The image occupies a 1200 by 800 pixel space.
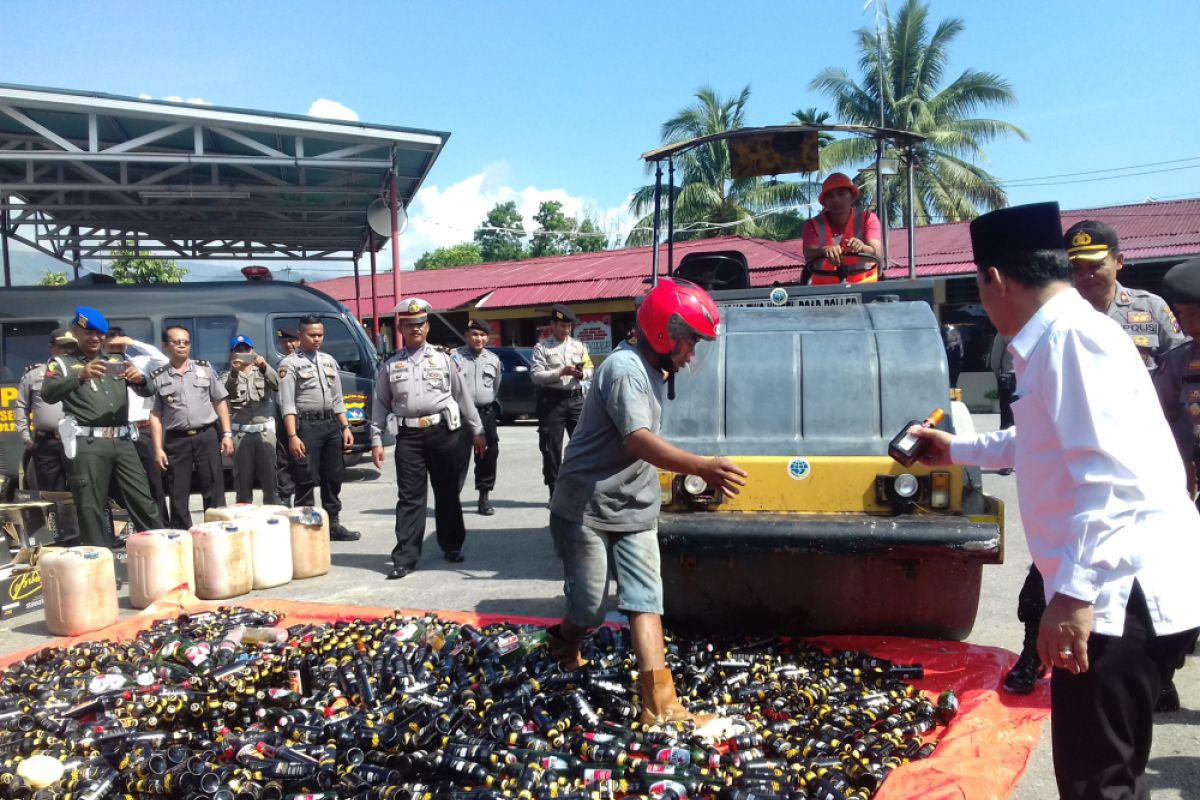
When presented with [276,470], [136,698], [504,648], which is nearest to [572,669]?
[504,648]

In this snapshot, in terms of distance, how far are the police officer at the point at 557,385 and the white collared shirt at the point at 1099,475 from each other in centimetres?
693

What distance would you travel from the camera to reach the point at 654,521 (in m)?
4.08

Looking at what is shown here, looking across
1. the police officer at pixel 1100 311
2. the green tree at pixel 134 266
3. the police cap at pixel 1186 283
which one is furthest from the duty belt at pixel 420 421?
the green tree at pixel 134 266

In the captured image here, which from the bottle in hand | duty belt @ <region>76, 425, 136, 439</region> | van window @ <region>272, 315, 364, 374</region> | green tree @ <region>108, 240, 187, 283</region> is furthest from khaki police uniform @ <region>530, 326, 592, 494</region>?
green tree @ <region>108, 240, 187, 283</region>

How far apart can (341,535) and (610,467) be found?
18.2 ft

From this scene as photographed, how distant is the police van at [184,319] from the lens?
1182 centimetres

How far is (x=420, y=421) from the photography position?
7168mm

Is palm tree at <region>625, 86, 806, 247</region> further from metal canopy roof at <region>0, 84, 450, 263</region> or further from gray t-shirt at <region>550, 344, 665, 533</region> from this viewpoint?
gray t-shirt at <region>550, 344, 665, 533</region>

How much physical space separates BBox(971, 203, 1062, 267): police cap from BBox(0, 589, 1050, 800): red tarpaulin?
205 centimetres

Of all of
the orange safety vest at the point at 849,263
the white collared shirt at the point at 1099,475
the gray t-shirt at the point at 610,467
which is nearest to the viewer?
the white collared shirt at the point at 1099,475

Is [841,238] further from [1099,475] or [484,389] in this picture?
[1099,475]

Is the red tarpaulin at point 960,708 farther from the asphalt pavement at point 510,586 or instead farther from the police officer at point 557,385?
the police officer at point 557,385

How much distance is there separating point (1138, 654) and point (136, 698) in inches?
161

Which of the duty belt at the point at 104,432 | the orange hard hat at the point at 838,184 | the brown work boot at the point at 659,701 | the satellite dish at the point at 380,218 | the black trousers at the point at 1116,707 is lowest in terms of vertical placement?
the brown work boot at the point at 659,701
